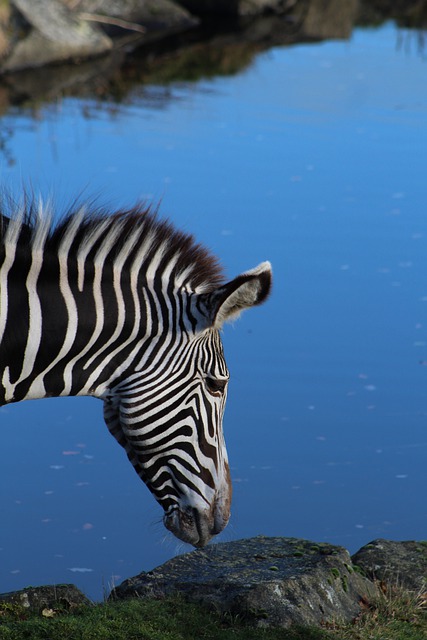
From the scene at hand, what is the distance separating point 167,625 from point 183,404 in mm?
1014

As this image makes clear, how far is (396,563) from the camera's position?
5445 millimetres

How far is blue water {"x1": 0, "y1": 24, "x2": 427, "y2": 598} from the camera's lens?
668cm

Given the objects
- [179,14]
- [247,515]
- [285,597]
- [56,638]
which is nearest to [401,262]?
A: [247,515]

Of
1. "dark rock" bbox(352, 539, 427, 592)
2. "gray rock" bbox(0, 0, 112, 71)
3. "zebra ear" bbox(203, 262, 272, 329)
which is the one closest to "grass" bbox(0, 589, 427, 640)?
"dark rock" bbox(352, 539, 427, 592)

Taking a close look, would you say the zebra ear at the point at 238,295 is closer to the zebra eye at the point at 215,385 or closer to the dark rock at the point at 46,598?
the zebra eye at the point at 215,385

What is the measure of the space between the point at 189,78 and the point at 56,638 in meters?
14.8

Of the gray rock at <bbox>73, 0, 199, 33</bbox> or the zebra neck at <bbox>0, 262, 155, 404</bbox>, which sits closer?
the zebra neck at <bbox>0, 262, 155, 404</bbox>

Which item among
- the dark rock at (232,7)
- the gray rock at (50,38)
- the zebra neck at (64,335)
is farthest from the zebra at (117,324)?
the dark rock at (232,7)

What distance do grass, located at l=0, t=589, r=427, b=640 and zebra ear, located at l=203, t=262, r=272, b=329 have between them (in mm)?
1325

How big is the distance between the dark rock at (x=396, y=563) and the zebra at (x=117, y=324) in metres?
1.66

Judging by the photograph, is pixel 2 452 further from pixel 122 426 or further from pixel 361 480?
pixel 122 426

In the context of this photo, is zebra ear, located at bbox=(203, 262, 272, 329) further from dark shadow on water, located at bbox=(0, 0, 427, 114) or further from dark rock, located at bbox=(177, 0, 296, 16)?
dark rock, located at bbox=(177, 0, 296, 16)

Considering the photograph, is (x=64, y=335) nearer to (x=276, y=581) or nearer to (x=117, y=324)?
(x=117, y=324)

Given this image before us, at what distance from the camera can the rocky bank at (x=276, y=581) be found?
465cm
